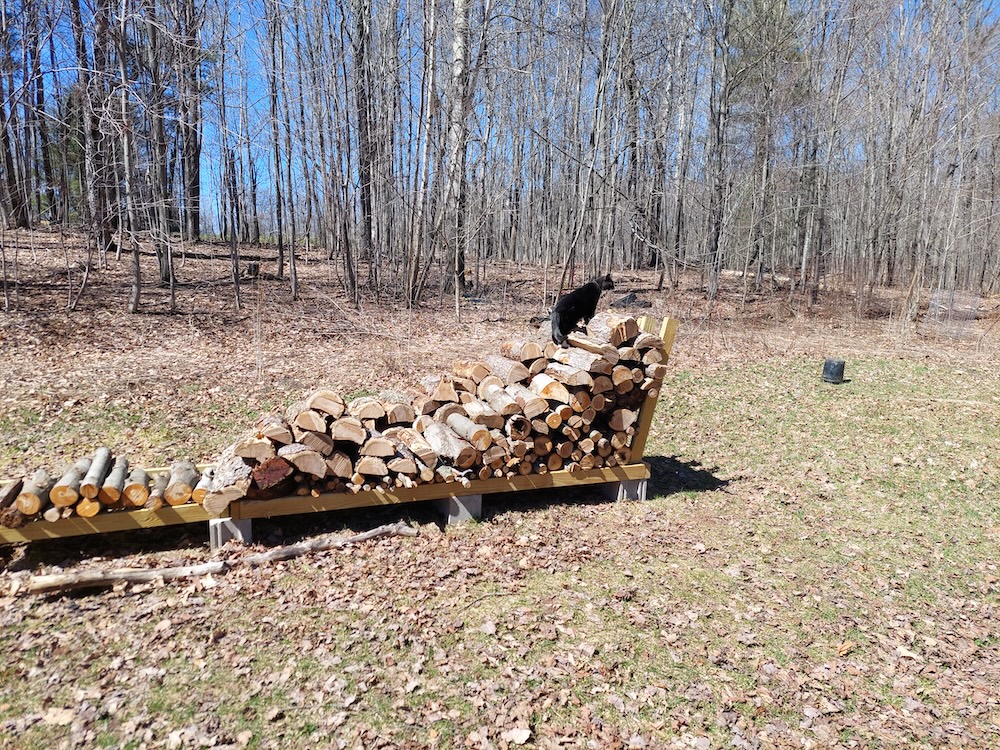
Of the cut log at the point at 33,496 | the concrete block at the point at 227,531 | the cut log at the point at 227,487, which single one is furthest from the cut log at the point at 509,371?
the cut log at the point at 33,496

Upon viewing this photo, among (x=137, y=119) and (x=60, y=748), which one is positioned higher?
(x=137, y=119)

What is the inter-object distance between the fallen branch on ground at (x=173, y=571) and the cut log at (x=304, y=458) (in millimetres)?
458

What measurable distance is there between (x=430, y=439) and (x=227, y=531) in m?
1.46

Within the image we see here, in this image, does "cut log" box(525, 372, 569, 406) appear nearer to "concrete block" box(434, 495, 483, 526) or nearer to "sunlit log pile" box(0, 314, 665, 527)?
"sunlit log pile" box(0, 314, 665, 527)

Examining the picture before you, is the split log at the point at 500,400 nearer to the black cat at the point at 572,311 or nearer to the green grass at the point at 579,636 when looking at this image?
the black cat at the point at 572,311

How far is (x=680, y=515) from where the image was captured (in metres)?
5.05

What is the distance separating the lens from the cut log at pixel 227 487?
389 cm

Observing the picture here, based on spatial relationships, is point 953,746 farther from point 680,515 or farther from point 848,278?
point 848,278

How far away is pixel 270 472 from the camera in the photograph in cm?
393

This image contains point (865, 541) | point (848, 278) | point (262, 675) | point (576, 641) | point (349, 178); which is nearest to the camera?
point (262, 675)

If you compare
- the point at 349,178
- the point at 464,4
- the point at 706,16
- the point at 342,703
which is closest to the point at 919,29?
the point at 706,16

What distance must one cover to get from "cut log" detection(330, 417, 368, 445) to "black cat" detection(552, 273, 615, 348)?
190 cm

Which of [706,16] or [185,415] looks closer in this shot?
[185,415]

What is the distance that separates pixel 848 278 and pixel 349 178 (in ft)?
64.4
